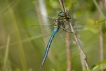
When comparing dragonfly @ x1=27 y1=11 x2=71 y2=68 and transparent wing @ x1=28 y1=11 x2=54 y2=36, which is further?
transparent wing @ x1=28 y1=11 x2=54 y2=36

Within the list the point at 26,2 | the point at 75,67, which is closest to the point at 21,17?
the point at 26,2

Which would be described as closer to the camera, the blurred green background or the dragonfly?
the dragonfly

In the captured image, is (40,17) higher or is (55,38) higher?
(40,17)

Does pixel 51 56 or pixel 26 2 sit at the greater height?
pixel 26 2

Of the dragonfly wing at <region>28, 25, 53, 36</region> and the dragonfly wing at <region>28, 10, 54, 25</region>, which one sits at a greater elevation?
the dragonfly wing at <region>28, 10, 54, 25</region>

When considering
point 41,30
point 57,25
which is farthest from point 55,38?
point 57,25

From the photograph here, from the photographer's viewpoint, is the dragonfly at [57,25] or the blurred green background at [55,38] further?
the blurred green background at [55,38]

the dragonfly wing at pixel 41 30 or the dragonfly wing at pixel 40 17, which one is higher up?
the dragonfly wing at pixel 40 17

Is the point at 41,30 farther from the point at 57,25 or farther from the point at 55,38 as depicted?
the point at 57,25

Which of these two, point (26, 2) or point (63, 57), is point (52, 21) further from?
point (26, 2)

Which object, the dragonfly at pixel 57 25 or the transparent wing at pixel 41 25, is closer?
the dragonfly at pixel 57 25

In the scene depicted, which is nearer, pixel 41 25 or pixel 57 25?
pixel 57 25
